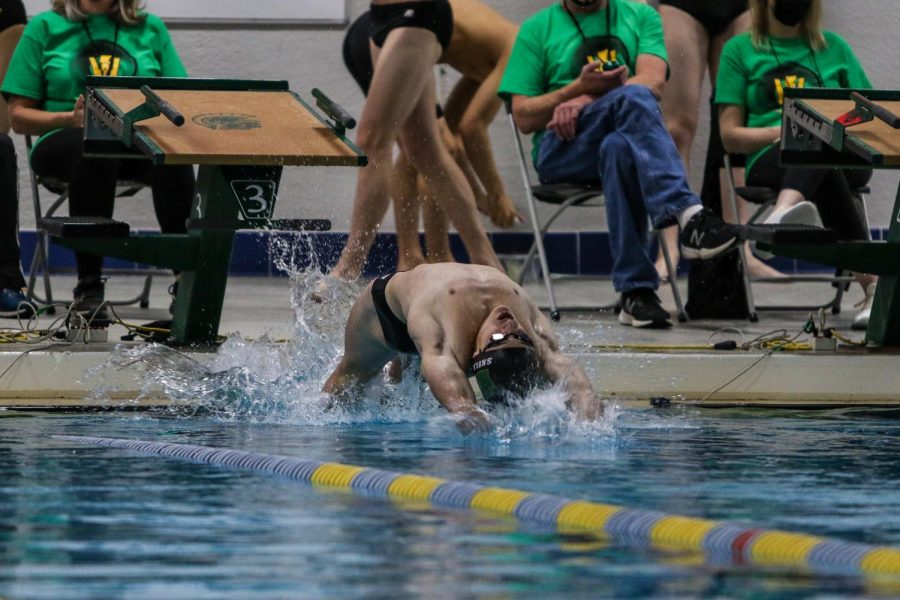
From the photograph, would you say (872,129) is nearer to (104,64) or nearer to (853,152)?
(853,152)

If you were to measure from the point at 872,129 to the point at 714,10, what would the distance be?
194 cm

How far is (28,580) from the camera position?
2.64 meters

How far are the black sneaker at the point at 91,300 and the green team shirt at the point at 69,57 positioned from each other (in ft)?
2.50

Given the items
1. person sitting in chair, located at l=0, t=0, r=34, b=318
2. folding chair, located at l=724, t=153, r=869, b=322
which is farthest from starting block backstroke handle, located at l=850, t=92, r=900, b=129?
person sitting in chair, located at l=0, t=0, r=34, b=318

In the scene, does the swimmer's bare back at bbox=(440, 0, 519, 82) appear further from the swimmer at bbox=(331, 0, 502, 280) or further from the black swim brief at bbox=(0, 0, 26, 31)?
the black swim brief at bbox=(0, 0, 26, 31)

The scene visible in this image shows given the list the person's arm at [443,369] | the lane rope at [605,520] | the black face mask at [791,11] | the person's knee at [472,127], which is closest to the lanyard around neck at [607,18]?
the black face mask at [791,11]

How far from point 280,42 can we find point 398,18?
3.46m

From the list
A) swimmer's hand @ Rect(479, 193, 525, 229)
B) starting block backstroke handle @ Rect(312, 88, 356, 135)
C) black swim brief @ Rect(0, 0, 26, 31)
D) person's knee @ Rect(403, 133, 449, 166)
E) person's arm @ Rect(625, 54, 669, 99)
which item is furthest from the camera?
swimmer's hand @ Rect(479, 193, 525, 229)

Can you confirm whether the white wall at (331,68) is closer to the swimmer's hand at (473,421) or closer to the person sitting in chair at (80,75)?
the person sitting in chair at (80,75)

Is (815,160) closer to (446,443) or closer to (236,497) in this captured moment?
(446,443)

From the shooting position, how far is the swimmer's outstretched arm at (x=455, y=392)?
14.0 ft

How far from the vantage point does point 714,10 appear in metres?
7.30

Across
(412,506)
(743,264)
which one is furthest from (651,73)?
(412,506)

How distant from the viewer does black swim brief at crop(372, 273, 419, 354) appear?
477cm
